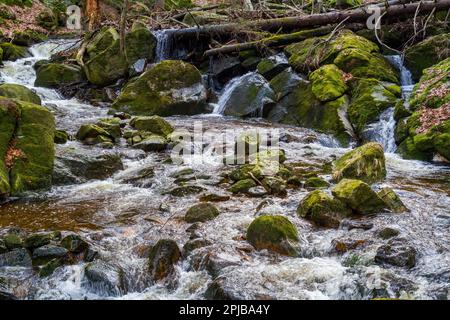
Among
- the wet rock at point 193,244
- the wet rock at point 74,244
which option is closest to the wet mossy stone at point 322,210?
the wet rock at point 193,244

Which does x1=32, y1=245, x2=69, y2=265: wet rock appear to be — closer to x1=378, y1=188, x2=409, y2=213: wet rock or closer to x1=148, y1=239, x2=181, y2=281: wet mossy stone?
x1=148, y1=239, x2=181, y2=281: wet mossy stone

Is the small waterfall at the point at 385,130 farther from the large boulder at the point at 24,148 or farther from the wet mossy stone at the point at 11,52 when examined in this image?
the wet mossy stone at the point at 11,52

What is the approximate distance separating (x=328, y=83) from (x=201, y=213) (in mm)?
7459

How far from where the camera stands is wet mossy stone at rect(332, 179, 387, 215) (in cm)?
649

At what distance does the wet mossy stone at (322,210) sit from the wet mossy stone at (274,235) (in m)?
0.64

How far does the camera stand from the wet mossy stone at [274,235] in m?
5.47

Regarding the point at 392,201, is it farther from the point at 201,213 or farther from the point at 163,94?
the point at 163,94

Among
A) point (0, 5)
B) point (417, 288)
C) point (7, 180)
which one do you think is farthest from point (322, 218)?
point (0, 5)

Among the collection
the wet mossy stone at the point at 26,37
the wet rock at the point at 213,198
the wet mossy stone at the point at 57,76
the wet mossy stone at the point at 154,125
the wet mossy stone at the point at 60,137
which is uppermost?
the wet mossy stone at the point at 26,37

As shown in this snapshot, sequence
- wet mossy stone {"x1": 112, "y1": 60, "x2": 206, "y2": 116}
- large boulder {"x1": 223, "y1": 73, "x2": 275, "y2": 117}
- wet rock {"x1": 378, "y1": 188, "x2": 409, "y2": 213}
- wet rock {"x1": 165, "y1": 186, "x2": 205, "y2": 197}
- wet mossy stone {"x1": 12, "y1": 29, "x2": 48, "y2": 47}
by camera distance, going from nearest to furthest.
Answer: wet rock {"x1": 378, "y1": 188, "x2": 409, "y2": 213} < wet rock {"x1": 165, "y1": 186, "x2": 205, "y2": 197} < large boulder {"x1": 223, "y1": 73, "x2": 275, "y2": 117} < wet mossy stone {"x1": 112, "y1": 60, "x2": 206, "y2": 116} < wet mossy stone {"x1": 12, "y1": 29, "x2": 48, "y2": 47}

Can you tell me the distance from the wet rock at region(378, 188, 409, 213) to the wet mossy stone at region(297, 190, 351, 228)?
709mm

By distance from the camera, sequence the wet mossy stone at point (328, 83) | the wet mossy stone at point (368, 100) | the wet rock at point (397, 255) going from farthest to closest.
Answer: the wet mossy stone at point (328, 83) → the wet mossy stone at point (368, 100) → the wet rock at point (397, 255)

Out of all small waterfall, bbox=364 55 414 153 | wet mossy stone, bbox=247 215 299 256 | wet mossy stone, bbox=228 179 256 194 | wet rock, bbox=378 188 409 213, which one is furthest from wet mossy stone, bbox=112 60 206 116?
wet mossy stone, bbox=247 215 299 256

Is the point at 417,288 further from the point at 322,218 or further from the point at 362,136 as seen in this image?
the point at 362,136
